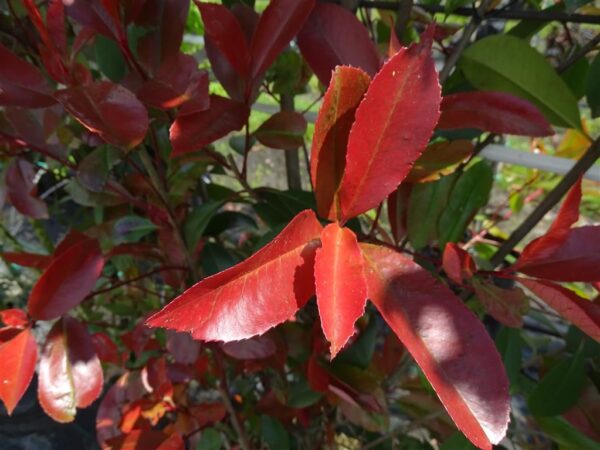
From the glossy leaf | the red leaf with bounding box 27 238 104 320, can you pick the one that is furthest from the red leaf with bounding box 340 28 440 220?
the red leaf with bounding box 27 238 104 320

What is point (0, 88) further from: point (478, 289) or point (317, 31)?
point (478, 289)

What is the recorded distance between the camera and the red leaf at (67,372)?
0.63 m

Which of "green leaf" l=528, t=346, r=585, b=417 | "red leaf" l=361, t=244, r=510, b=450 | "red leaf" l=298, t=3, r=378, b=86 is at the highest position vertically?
"red leaf" l=298, t=3, r=378, b=86

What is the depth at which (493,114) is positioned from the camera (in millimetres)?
486

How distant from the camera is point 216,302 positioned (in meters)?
0.35

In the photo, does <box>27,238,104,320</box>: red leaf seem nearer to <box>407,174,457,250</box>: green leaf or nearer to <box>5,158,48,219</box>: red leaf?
<box>5,158,48,219</box>: red leaf

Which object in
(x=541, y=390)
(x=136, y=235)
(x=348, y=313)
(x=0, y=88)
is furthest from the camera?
(x=136, y=235)

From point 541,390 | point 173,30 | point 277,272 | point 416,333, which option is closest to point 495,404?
point 416,333

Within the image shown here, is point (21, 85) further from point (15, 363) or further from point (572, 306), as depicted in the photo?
point (572, 306)

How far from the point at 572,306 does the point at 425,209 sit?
27 cm

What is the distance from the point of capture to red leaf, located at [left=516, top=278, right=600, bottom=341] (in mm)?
433

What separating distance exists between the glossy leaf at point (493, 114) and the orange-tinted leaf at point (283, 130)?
194mm

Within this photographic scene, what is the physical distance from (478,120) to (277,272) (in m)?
0.26

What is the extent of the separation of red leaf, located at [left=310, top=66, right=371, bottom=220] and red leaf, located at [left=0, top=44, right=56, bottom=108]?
290 mm
